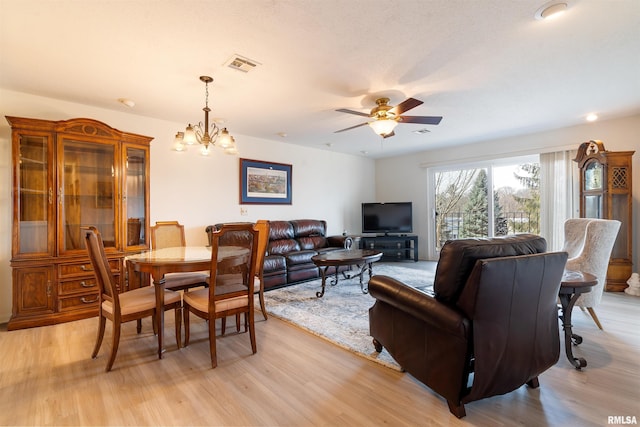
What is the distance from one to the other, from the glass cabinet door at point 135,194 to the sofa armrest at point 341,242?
3.07m

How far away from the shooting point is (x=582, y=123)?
450 centimetres

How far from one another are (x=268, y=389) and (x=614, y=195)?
16.6 feet

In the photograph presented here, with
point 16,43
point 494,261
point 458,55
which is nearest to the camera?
point 494,261

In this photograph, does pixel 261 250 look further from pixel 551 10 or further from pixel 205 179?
pixel 551 10

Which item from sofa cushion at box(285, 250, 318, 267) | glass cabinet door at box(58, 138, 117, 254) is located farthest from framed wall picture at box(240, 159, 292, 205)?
glass cabinet door at box(58, 138, 117, 254)

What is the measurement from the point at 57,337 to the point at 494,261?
3.69 m

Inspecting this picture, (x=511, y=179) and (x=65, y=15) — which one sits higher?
(x=65, y=15)

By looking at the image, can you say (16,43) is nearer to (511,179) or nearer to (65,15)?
(65,15)

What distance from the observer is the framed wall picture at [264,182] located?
5098 mm

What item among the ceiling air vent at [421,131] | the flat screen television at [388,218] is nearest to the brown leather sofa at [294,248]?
the flat screen television at [388,218]

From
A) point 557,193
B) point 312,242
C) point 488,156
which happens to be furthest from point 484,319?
point 488,156

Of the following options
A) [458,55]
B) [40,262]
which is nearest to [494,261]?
[458,55]

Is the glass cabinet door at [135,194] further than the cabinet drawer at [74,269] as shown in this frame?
Yes

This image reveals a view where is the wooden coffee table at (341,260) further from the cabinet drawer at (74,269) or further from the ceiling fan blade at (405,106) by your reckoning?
the cabinet drawer at (74,269)
